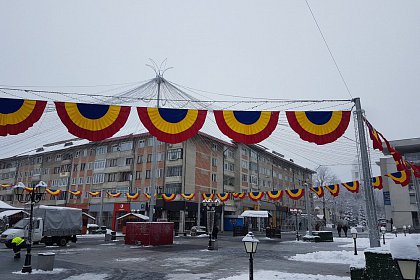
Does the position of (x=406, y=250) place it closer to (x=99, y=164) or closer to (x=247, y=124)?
(x=247, y=124)

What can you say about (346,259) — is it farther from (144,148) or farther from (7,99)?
(144,148)

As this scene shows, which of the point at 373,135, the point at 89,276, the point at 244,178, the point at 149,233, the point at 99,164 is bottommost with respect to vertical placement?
the point at 89,276

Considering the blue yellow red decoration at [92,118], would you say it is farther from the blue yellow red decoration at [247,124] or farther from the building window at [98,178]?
the building window at [98,178]

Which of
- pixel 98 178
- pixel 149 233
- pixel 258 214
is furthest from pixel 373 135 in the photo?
pixel 98 178

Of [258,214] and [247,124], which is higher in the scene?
[247,124]

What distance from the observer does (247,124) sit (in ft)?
39.5

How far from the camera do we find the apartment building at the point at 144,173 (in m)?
48.8

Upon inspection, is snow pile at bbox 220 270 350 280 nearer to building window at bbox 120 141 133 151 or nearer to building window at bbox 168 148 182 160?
building window at bbox 168 148 182 160

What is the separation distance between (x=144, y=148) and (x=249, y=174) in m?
21.4

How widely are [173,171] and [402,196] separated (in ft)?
150

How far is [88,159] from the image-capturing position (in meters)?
56.5

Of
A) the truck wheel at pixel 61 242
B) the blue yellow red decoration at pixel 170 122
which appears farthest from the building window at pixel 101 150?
the blue yellow red decoration at pixel 170 122

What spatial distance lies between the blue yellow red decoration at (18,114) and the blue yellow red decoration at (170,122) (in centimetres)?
340

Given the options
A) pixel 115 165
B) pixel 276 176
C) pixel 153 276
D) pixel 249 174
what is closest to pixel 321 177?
pixel 276 176
